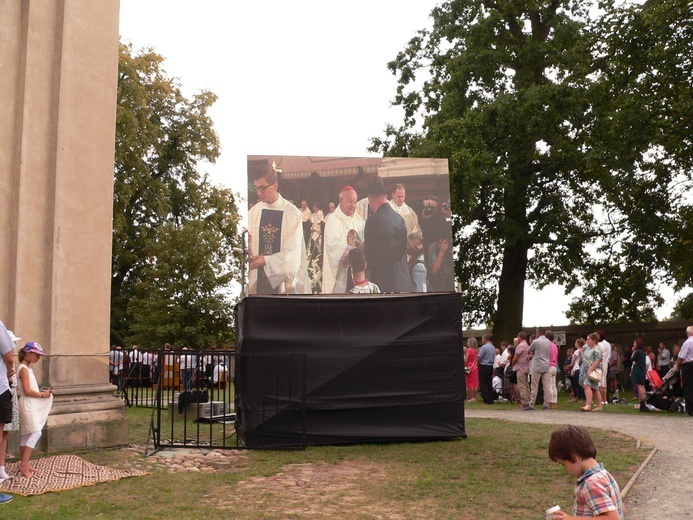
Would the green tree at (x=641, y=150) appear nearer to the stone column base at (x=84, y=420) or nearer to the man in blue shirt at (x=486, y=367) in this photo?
the man in blue shirt at (x=486, y=367)

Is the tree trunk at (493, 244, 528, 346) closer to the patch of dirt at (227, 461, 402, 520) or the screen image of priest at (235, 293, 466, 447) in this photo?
the screen image of priest at (235, 293, 466, 447)

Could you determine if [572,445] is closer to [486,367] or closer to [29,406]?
[29,406]

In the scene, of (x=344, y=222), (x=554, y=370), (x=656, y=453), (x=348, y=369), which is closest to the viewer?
(x=656, y=453)

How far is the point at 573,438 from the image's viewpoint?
12.6ft

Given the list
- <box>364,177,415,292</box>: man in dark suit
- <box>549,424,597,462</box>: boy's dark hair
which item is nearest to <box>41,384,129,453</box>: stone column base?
<box>364,177,415,292</box>: man in dark suit

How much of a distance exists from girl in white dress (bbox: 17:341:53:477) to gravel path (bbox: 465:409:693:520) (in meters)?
6.52

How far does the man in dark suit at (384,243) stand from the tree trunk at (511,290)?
45.6 feet

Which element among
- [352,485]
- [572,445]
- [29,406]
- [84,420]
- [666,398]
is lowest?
[352,485]

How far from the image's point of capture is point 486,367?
69.6 ft

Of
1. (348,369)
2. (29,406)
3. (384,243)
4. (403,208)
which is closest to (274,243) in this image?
(384,243)

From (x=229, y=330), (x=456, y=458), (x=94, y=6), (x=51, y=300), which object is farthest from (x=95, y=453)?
(x=229, y=330)

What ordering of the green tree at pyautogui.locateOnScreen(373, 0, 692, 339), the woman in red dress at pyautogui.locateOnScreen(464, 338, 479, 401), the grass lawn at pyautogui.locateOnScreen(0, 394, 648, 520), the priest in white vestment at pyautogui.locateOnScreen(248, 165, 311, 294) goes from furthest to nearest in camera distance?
the green tree at pyautogui.locateOnScreen(373, 0, 692, 339)
the woman in red dress at pyautogui.locateOnScreen(464, 338, 479, 401)
the priest in white vestment at pyautogui.locateOnScreen(248, 165, 311, 294)
the grass lawn at pyautogui.locateOnScreen(0, 394, 648, 520)

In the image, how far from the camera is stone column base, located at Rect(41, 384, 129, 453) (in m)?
10.4

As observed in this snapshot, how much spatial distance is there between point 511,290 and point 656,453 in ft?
67.4
